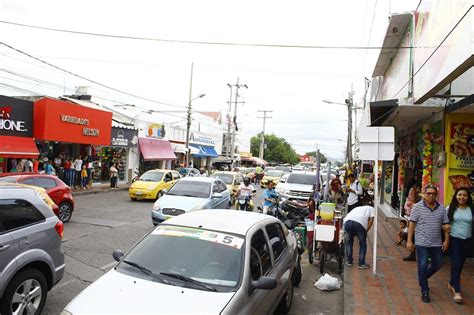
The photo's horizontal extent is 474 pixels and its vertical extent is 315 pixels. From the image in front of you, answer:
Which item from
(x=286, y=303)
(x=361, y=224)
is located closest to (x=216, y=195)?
(x=361, y=224)

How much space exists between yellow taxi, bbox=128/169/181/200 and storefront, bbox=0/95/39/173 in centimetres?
473

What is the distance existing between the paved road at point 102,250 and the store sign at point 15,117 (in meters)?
4.59

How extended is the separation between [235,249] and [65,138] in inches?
722

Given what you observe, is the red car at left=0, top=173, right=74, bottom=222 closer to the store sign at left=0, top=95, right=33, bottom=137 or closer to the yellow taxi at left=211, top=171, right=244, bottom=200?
the store sign at left=0, top=95, right=33, bottom=137

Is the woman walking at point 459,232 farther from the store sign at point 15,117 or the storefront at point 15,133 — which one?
the store sign at point 15,117

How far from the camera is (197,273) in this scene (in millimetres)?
3873

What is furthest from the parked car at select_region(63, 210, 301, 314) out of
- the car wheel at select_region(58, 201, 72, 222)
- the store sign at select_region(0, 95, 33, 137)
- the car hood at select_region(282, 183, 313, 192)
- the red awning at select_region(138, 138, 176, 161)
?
the red awning at select_region(138, 138, 176, 161)

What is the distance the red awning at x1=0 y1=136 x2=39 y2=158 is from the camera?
1647 cm

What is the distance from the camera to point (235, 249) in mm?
4086

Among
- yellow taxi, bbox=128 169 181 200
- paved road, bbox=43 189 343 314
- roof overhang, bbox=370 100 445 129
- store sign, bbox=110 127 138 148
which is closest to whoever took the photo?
paved road, bbox=43 189 343 314

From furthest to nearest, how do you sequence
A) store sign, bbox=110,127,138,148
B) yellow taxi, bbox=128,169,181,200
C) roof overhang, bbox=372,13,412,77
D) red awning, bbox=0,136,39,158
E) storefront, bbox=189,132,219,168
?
1. storefront, bbox=189,132,219,168
2. store sign, bbox=110,127,138,148
3. yellow taxi, bbox=128,169,181,200
4. red awning, bbox=0,136,39,158
5. roof overhang, bbox=372,13,412,77

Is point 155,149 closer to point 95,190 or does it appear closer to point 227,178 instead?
point 95,190

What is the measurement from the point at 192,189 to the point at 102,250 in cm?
Result: 415

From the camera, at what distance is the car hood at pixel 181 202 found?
1081 centimetres
